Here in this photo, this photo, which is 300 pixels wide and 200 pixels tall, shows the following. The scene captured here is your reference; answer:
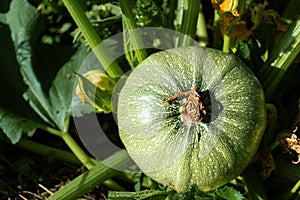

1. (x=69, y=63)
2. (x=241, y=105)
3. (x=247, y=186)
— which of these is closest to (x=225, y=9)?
(x=241, y=105)

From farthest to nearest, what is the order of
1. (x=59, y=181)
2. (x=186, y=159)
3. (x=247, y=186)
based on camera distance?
1. (x=59, y=181)
2. (x=247, y=186)
3. (x=186, y=159)

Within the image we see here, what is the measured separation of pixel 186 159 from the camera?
1757mm

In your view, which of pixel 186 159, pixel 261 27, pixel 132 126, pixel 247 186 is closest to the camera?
pixel 186 159

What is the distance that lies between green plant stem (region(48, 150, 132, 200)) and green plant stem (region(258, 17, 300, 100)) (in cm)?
63

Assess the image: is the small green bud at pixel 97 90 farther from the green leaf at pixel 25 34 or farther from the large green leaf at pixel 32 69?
the green leaf at pixel 25 34

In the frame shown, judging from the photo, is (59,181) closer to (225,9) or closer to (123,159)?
(123,159)

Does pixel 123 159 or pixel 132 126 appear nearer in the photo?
pixel 132 126

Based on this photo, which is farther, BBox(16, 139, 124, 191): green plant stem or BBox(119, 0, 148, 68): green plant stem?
BBox(16, 139, 124, 191): green plant stem

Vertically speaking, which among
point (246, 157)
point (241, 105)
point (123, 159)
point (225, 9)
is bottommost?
point (123, 159)

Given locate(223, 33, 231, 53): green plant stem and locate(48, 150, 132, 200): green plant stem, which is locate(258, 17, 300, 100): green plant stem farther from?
locate(48, 150, 132, 200): green plant stem

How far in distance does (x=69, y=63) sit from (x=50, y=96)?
18 cm

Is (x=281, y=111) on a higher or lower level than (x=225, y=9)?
lower

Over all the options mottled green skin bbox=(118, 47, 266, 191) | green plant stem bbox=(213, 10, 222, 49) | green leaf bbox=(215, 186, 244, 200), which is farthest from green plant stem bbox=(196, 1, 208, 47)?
green leaf bbox=(215, 186, 244, 200)

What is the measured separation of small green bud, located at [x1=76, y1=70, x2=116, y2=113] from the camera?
197 centimetres
